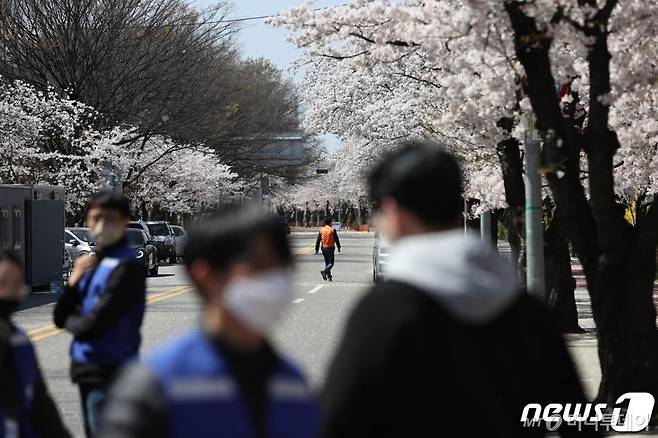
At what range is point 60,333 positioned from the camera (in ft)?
65.9

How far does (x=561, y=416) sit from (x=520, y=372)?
600 mm

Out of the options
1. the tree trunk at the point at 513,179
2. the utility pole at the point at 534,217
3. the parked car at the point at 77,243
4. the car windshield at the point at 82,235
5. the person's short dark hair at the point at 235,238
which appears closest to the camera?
the person's short dark hair at the point at 235,238

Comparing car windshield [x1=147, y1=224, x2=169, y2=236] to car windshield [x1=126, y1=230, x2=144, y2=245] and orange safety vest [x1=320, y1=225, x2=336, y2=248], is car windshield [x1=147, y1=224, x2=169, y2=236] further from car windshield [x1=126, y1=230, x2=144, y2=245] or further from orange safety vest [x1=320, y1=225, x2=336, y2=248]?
orange safety vest [x1=320, y1=225, x2=336, y2=248]

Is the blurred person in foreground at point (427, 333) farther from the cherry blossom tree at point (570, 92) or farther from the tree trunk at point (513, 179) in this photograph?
the tree trunk at point (513, 179)

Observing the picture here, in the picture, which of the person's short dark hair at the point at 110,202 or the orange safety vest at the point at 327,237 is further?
the orange safety vest at the point at 327,237

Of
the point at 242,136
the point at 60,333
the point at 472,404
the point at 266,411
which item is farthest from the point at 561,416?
the point at 242,136

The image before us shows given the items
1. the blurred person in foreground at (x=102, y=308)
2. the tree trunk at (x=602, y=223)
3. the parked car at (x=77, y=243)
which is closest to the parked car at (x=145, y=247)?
the parked car at (x=77, y=243)

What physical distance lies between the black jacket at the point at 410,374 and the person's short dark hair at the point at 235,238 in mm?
397

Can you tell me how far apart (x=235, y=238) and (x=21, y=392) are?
2.09 m

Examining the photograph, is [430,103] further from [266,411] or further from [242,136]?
[242,136]

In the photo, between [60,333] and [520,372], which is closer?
[520,372]

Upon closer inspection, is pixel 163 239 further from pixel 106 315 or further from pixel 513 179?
pixel 106 315

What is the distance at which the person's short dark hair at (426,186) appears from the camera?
11.5 feet

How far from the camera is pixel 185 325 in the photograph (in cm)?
2147
